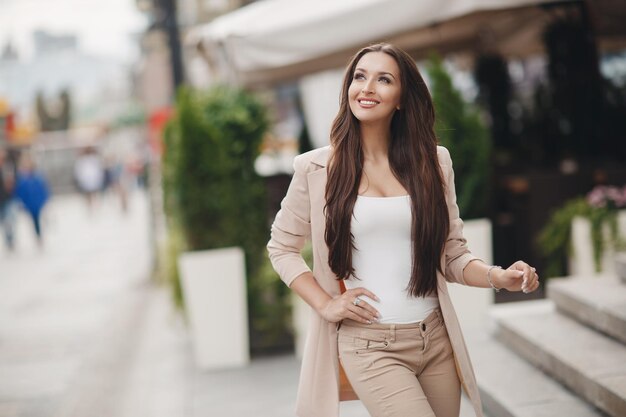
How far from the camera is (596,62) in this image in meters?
8.70

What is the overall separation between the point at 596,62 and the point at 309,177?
691 centimetres

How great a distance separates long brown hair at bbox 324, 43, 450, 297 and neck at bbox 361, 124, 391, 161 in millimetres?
26

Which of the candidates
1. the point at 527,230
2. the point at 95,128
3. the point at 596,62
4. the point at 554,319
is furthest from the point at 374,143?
the point at 95,128

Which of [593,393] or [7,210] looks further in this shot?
[7,210]

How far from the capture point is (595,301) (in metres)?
4.79

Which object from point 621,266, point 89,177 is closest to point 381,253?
point 621,266

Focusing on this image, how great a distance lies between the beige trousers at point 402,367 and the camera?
2.54m

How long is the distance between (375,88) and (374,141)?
0.69ft

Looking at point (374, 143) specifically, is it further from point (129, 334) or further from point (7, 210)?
point (7, 210)

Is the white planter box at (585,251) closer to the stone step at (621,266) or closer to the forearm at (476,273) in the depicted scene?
the stone step at (621,266)

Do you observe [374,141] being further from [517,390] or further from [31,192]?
[31,192]

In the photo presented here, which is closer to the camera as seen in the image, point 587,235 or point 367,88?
point 367,88

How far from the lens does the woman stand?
8.64ft

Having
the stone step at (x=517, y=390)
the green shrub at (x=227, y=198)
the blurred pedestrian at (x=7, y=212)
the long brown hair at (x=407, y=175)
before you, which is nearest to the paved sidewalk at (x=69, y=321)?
the blurred pedestrian at (x=7, y=212)
